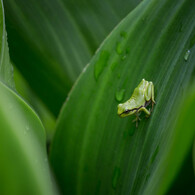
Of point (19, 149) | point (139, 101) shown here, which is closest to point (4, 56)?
point (19, 149)

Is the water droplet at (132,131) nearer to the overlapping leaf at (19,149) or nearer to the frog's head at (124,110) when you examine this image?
the frog's head at (124,110)

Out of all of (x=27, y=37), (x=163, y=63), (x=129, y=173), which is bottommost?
(x=129, y=173)

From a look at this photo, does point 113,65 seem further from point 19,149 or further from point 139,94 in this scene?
point 19,149

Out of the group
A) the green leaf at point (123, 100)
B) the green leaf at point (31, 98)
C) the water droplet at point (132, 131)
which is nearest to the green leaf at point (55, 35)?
the green leaf at point (31, 98)

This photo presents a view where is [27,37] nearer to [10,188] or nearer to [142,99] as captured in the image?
[142,99]

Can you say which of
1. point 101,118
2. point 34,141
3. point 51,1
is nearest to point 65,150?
point 101,118

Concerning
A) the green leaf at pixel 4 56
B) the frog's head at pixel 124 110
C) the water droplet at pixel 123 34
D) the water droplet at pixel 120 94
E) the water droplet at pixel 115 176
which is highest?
the green leaf at pixel 4 56

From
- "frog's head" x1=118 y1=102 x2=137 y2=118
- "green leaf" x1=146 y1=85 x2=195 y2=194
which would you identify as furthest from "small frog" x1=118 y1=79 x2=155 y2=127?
"green leaf" x1=146 y1=85 x2=195 y2=194
